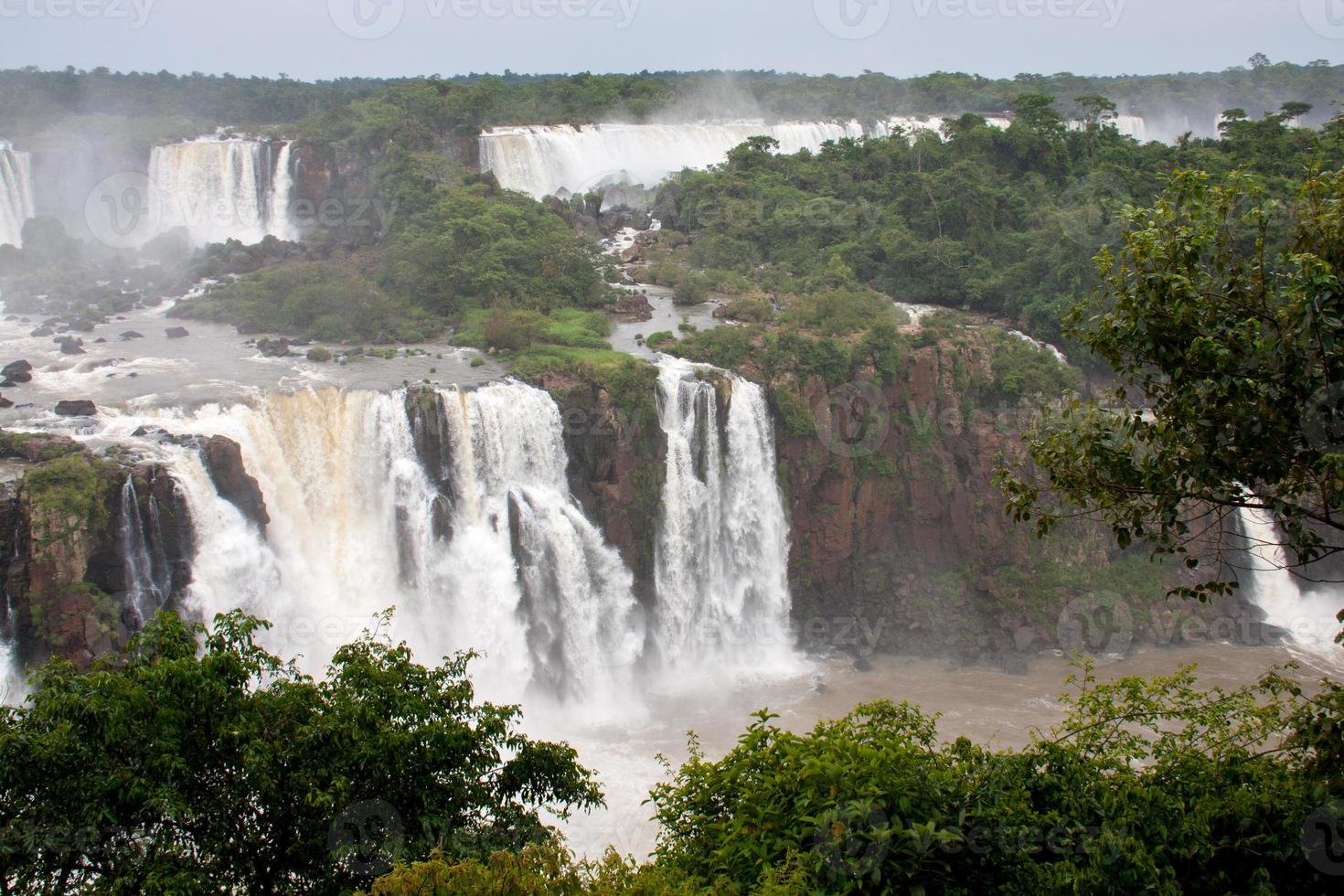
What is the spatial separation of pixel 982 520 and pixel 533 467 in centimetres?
1133

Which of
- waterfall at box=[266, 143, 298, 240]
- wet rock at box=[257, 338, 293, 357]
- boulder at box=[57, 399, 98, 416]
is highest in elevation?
waterfall at box=[266, 143, 298, 240]

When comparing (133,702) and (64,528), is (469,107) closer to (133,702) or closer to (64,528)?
(64,528)

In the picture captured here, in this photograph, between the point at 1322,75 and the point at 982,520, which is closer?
the point at 982,520

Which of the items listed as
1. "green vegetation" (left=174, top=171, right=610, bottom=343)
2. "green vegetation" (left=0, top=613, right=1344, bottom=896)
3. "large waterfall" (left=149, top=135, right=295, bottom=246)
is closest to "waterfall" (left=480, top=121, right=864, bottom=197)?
"large waterfall" (left=149, top=135, right=295, bottom=246)

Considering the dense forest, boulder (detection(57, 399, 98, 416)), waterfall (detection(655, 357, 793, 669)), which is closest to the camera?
boulder (detection(57, 399, 98, 416))

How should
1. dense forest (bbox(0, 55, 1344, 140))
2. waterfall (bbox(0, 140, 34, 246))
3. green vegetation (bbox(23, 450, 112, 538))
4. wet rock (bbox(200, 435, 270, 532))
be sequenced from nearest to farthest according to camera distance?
green vegetation (bbox(23, 450, 112, 538))
wet rock (bbox(200, 435, 270, 532))
waterfall (bbox(0, 140, 34, 246))
dense forest (bbox(0, 55, 1344, 140))

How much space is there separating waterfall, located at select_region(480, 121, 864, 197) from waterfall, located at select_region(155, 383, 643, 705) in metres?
20.4

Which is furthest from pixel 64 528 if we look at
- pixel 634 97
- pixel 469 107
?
pixel 634 97

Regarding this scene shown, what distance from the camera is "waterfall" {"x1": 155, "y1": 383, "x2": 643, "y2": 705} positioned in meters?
20.6

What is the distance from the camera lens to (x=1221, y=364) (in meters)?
7.66

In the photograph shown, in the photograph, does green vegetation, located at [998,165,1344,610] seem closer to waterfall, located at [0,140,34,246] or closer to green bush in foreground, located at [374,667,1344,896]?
green bush in foreground, located at [374,667,1344,896]

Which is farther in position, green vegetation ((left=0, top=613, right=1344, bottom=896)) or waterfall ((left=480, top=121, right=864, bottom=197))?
waterfall ((left=480, top=121, right=864, bottom=197))

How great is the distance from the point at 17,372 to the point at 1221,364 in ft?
78.0

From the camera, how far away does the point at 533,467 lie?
22875 millimetres
